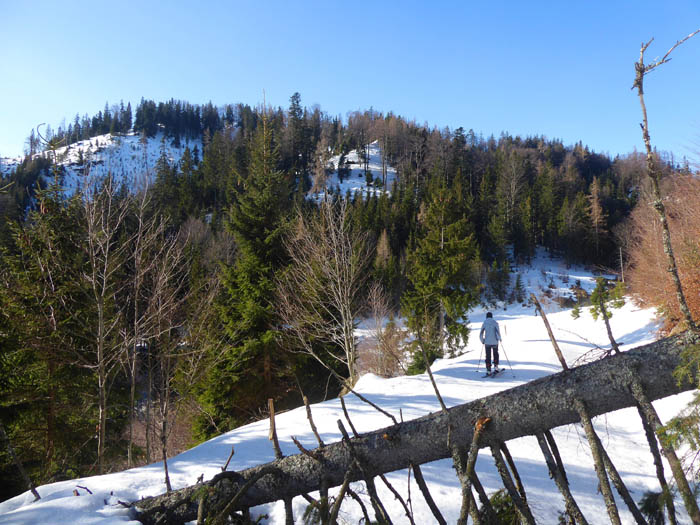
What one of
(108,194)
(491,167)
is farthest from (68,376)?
(491,167)

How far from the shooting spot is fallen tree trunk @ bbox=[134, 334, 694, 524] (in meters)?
1.44

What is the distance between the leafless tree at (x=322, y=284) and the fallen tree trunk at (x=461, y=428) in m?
7.29

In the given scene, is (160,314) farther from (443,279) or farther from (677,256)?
(677,256)

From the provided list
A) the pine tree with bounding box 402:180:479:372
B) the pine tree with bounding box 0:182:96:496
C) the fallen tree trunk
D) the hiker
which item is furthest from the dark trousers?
the pine tree with bounding box 0:182:96:496

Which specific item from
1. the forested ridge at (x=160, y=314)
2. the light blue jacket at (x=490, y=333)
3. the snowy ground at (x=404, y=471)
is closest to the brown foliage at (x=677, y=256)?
the snowy ground at (x=404, y=471)

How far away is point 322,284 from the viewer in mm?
9883

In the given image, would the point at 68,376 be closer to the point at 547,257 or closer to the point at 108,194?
the point at 108,194

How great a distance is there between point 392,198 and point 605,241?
1193 inches

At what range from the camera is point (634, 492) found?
11.8 ft

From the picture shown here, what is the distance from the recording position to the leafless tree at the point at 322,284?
923 cm

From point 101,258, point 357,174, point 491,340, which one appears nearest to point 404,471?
point 491,340

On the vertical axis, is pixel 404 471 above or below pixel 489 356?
above

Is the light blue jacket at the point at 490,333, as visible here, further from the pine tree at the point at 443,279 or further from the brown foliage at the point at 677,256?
the pine tree at the point at 443,279

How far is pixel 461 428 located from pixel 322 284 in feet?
27.6
